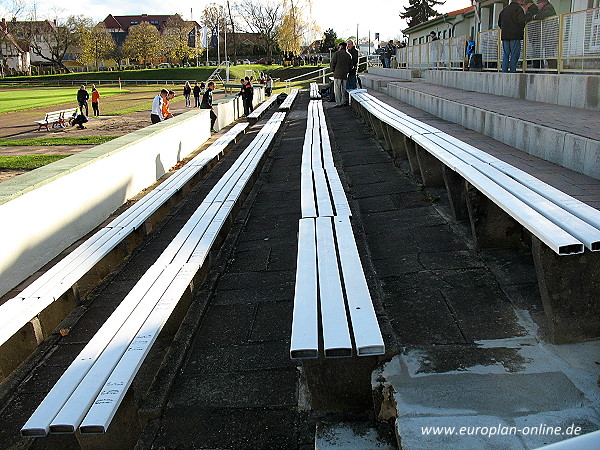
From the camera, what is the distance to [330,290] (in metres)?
3.42

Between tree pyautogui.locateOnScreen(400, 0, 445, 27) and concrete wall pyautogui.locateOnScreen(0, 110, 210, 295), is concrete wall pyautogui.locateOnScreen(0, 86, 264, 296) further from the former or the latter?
tree pyautogui.locateOnScreen(400, 0, 445, 27)

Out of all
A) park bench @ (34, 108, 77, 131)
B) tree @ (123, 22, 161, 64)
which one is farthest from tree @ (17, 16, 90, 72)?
park bench @ (34, 108, 77, 131)

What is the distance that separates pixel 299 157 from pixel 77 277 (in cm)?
704

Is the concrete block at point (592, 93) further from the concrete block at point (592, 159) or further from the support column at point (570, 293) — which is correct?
the support column at point (570, 293)

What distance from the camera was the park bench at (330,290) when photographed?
108 inches

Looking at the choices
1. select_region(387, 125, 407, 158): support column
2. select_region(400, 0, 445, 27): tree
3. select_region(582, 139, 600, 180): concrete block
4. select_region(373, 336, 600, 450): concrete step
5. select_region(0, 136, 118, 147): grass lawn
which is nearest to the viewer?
select_region(373, 336, 600, 450): concrete step

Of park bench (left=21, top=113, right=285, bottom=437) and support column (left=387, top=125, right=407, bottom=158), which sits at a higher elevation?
support column (left=387, top=125, right=407, bottom=158)

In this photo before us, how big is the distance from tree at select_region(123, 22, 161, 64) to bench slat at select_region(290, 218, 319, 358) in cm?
8807

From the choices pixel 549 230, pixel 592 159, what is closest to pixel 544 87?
pixel 592 159

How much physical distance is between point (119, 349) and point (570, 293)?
2569 mm

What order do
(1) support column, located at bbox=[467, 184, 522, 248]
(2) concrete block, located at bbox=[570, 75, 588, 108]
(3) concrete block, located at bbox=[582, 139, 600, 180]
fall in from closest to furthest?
(3) concrete block, located at bbox=[582, 139, 600, 180], (1) support column, located at bbox=[467, 184, 522, 248], (2) concrete block, located at bbox=[570, 75, 588, 108]

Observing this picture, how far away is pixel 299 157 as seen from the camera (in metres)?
11.3

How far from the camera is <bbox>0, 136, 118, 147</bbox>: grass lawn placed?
54.4 ft

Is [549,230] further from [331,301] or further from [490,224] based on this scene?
[490,224]
